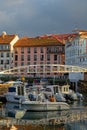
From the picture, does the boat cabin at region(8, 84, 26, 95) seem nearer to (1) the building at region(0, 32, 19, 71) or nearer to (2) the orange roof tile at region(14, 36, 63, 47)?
(2) the orange roof tile at region(14, 36, 63, 47)

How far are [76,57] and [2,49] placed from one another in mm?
22934

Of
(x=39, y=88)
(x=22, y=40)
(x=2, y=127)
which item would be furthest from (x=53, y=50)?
(x=2, y=127)

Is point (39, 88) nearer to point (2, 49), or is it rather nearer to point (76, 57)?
point (76, 57)

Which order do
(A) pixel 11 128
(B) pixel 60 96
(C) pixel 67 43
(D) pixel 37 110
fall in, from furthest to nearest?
1. (C) pixel 67 43
2. (B) pixel 60 96
3. (D) pixel 37 110
4. (A) pixel 11 128

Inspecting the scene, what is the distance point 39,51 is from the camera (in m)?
106

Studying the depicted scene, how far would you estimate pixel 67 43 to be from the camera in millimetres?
101875

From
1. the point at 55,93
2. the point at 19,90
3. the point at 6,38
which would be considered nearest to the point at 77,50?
the point at 6,38

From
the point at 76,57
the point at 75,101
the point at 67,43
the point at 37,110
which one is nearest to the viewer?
the point at 37,110

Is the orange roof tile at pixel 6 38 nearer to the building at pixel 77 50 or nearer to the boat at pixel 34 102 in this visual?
the building at pixel 77 50

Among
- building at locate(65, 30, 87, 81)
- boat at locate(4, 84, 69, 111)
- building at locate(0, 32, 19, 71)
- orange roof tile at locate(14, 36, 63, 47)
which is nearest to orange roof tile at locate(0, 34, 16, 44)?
building at locate(0, 32, 19, 71)

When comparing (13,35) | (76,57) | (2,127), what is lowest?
(2,127)

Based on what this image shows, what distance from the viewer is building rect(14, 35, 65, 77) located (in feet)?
343

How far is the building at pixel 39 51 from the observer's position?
343 feet

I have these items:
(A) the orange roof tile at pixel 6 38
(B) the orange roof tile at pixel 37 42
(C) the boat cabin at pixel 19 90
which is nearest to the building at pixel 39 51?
(B) the orange roof tile at pixel 37 42
